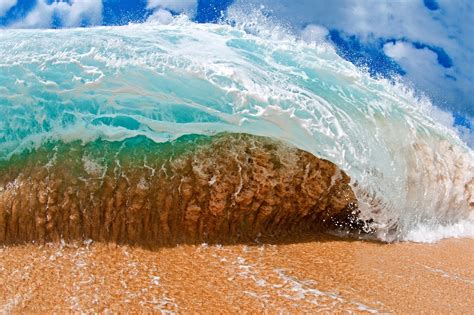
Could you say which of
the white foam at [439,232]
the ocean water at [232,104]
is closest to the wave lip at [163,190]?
the ocean water at [232,104]

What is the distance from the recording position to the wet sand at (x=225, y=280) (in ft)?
15.1

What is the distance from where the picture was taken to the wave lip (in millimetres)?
5484

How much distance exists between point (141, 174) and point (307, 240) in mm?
2178

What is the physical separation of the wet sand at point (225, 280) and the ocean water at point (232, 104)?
3.47 ft

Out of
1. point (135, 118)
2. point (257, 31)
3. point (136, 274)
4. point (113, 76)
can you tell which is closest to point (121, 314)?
point (136, 274)

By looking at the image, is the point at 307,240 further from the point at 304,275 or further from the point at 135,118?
the point at 135,118

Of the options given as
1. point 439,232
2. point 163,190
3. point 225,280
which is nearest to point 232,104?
point 163,190

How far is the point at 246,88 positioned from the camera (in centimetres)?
624

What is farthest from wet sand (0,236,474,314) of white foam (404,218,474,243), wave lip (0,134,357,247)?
white foam (404,218,474,243)

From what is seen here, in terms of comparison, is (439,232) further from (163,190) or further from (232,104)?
(163,190)

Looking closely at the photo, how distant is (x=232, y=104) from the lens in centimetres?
614

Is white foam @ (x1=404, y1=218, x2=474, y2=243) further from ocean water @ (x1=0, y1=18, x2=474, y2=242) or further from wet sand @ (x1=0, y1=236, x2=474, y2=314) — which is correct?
wet sand @ (x1=0, y1=236, x2=474, y2=314)

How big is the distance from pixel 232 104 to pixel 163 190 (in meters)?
1.33

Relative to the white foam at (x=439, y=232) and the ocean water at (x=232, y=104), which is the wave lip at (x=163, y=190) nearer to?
the ocean water at (x=232, y=104)
